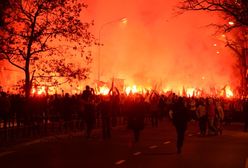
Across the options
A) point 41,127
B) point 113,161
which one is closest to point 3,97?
point 41,127

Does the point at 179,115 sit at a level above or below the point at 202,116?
below

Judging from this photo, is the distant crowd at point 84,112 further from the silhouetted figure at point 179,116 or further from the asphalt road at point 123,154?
the silhouetted figure at point 179,116

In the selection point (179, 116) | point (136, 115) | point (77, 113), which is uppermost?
point (77, 113)

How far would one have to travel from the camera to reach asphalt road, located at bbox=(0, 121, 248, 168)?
1828 centimetres

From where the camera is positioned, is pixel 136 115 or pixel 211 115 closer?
pixel 136 115

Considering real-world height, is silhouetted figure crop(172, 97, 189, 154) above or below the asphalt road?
above

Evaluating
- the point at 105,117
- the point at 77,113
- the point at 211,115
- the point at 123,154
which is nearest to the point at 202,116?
the point at 211,115

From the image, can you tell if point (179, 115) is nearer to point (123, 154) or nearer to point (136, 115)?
point (123, 154)

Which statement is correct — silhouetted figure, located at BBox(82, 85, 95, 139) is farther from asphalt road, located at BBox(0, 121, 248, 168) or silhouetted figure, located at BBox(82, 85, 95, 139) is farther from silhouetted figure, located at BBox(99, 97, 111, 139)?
asphalt road, located at BBox(0, 121, 248, 168)

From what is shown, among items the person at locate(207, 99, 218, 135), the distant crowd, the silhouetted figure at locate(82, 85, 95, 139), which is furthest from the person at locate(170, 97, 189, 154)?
the person at locate(207, 99, 218, 135)

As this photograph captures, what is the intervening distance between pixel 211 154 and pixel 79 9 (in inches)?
479

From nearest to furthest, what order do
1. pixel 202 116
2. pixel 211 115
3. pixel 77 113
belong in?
pixel 211 115, pixel 202 116, pixel 77 113

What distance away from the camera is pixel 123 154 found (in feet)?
69.7

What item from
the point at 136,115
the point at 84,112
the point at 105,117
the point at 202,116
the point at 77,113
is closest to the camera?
the point at 136,115
